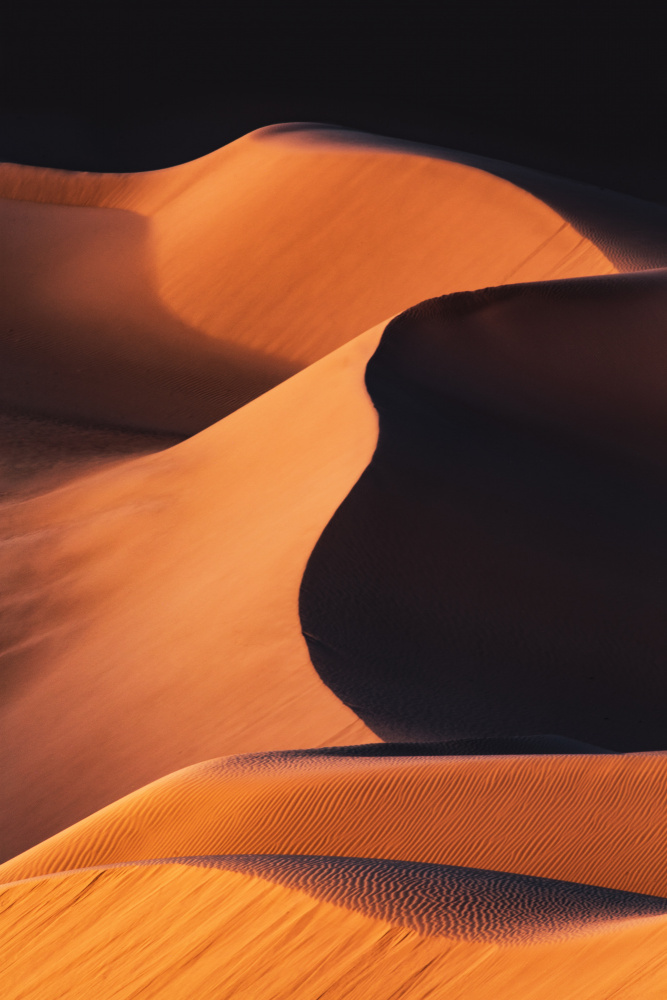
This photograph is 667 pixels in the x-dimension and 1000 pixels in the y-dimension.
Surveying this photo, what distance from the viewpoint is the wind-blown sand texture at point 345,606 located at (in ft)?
9.77

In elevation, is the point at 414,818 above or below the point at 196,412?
above

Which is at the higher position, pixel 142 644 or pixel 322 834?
pixel 322 834

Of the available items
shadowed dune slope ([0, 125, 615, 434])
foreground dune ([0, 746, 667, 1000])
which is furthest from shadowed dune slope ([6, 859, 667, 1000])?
shadowed dune slope ([0, 125, 615, 434])

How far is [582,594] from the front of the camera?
7871mm

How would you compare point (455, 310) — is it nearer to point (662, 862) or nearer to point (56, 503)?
point (56, 503)

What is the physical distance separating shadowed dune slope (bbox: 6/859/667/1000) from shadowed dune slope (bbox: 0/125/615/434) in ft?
36.1

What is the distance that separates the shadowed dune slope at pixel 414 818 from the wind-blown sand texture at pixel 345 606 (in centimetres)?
1

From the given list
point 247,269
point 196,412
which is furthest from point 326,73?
point 196,412

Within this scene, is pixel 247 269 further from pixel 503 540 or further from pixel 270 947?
pixel 270 947

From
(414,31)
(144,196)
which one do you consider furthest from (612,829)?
(414,31)

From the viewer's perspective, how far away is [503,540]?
26.3ft

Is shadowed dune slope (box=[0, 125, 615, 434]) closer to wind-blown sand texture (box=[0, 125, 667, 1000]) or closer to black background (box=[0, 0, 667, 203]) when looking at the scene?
wind-blown sand texture (box=[0, 125, 667, 1000])

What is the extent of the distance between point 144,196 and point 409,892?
766 inches

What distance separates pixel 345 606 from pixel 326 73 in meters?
29.0
